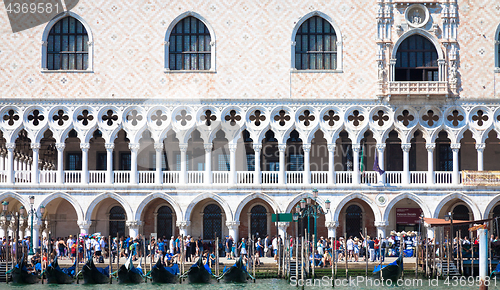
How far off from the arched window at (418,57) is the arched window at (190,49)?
6.20m

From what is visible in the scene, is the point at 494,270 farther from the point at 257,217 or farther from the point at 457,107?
the point at 257,217

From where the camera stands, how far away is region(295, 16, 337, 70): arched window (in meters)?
30.1

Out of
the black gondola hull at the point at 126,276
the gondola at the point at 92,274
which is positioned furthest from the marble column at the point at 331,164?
the gondola at the point at 92,274

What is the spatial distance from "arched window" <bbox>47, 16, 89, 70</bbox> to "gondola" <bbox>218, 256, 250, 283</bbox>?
359 inches

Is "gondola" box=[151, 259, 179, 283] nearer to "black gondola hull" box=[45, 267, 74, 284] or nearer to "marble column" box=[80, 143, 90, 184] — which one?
"black gondola hull" box=[45, 267, 74, 284]

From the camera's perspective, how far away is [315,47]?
30109 millimetres

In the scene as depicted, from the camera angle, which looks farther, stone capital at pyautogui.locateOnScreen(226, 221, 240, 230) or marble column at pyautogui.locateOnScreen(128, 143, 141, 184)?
marble column at pyautogui.locateOnScreen(128, 143, 141, 184)

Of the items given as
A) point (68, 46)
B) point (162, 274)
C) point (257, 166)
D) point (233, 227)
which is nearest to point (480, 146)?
point (257, 166)

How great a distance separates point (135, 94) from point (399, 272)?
10407 millimetres

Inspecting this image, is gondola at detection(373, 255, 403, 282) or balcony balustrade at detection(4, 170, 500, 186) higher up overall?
balcony balustrade at detection(4, 170, 500, 186)

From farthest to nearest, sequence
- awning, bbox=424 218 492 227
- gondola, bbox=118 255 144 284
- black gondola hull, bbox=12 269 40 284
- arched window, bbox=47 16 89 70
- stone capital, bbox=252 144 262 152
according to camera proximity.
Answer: arched window, bbox=47 16 89 70, stone capital, bbox=252 144 262 152, awning, bbox=424 218 492 227, gondola, bbox=118 255 144 284, black gondola hull, bbox=12 269 40 284

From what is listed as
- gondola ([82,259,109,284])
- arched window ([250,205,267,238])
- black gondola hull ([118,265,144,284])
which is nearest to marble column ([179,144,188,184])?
arched window ([250,205,267,238])

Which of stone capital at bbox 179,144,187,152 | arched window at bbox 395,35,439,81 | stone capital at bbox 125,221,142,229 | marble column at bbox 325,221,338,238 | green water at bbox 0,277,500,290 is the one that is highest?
arched window at bbox 395,35,439,81

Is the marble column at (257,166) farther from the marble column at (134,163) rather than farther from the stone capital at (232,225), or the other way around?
the marble column at (134,163)
